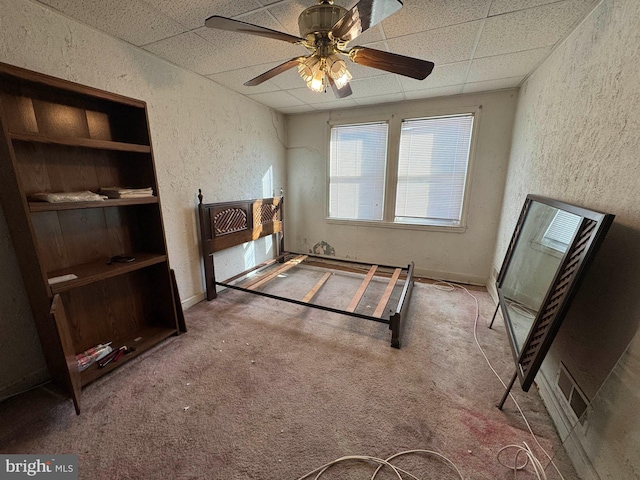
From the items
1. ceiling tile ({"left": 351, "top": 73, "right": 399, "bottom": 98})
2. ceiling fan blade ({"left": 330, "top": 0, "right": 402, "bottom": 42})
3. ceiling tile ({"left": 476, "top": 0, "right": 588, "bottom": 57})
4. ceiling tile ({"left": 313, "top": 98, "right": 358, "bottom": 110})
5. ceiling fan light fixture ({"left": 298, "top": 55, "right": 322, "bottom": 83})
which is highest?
ceiling tile ({"left": 313, "top": 98, "right": 358, "bottom": 110})

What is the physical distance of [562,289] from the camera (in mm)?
1146

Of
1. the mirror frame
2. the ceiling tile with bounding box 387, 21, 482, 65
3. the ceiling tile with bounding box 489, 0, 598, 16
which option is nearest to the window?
the ceiling tile with bounding box 387, 21, 482, 65

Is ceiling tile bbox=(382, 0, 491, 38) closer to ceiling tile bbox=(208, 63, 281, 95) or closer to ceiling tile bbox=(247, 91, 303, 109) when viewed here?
ceiling tile bbox=(208, 63, 281, 95)

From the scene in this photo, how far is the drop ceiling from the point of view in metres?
1.42

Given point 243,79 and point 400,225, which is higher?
point 243,79

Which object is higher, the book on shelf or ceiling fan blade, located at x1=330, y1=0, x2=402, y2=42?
ceiling fan blade, located at x1=330, y1=0, x2=402, y2=42

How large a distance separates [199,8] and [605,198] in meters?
2.39

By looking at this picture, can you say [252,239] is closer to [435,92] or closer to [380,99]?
[380,99]

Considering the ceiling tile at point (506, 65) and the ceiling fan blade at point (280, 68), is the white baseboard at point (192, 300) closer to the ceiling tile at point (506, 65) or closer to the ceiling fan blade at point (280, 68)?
the ceiling fan blade at point (280, 68)

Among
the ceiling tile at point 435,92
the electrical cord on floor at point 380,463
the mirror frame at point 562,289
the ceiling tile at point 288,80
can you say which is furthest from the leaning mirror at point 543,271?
the ceiling tile at point 288,80

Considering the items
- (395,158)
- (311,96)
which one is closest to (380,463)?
(395,158)

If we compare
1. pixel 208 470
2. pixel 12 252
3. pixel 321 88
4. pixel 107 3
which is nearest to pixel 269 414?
pixel 208 470

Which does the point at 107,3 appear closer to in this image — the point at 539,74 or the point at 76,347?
the point at 76,347

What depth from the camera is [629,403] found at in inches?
34.6
